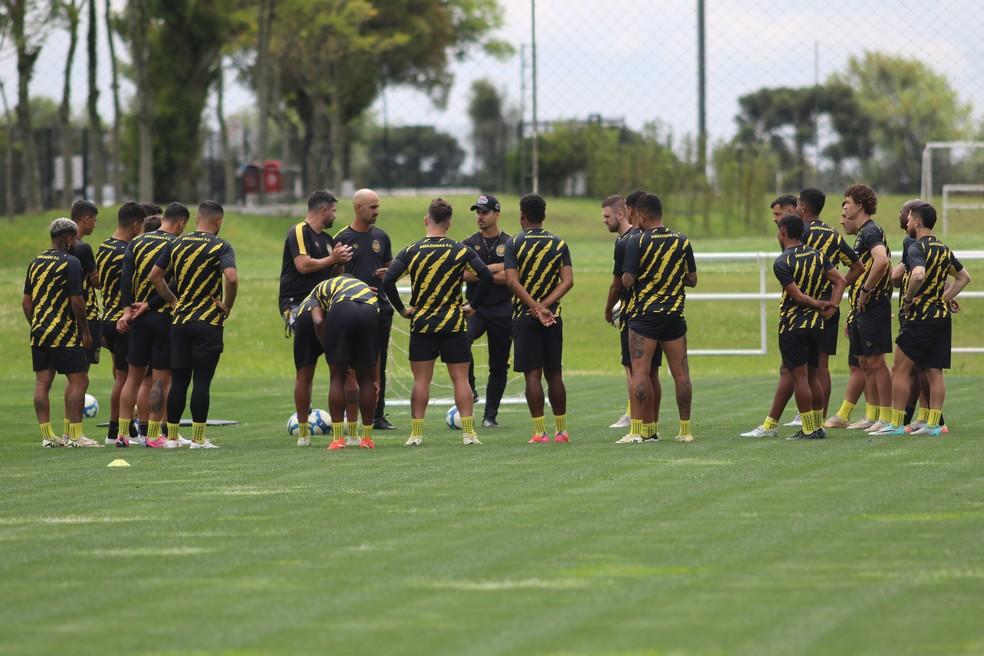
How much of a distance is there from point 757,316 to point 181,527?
22.0m

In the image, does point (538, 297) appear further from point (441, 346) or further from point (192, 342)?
point (192, 342)

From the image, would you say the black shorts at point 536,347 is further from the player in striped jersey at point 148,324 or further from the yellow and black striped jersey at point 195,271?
the player in striped jersey at point 148,324

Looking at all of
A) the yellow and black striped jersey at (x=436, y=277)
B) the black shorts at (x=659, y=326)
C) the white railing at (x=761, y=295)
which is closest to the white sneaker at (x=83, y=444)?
the yellow and black striped jersey at (x=436, y=277)

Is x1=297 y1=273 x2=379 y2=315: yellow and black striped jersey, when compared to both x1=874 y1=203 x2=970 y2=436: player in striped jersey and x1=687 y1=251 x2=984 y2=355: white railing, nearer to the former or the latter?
x1=874 y1=203 x2=970 y2=436: player in striped jersey

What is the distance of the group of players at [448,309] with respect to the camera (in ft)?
43.3

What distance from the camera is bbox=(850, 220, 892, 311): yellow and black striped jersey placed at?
13844mm

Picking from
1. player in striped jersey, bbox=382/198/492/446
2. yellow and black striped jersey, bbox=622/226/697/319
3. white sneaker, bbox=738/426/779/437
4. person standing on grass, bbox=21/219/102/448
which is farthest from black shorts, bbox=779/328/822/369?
person standing on grass, bbox=21/219/102/448

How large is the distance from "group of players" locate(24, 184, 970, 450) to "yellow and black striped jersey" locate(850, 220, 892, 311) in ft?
0.06

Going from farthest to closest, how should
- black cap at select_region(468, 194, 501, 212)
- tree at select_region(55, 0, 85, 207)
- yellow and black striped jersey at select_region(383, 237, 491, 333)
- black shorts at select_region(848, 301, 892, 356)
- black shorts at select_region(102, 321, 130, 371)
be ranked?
1. tree at select_region(55, 0, 85, 207)
2. black cap at select_region(468, 194, 501, 212)
3. black shorts at select_region(102, 321, 130, 371)
4. black shorts at select_region(848, 301, 892, 356)
5. yellow and black striped jersey at select_region(383, 237, 491, 333)

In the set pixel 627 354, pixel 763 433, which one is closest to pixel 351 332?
pixel 627 354

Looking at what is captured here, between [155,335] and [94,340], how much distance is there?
1.99 metres

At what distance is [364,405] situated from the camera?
13.2 metres

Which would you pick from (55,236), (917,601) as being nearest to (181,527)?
(917,601)

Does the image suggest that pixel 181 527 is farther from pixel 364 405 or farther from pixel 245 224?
pixel 245 224
